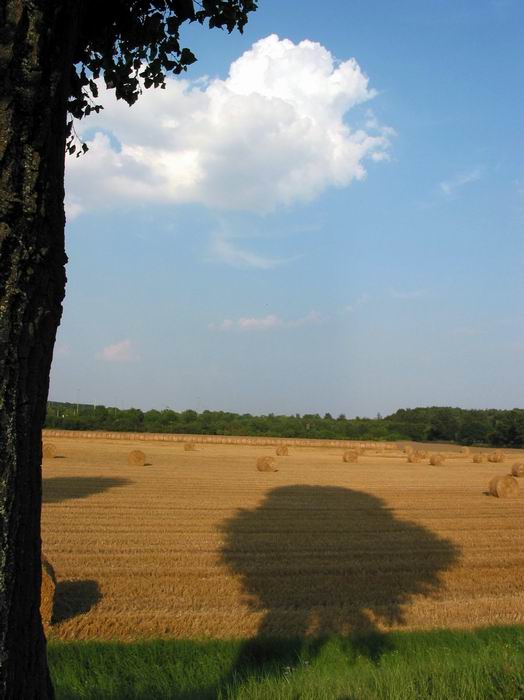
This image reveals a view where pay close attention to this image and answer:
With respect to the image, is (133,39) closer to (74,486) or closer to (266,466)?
(74,486)

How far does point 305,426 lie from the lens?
97.5 meters

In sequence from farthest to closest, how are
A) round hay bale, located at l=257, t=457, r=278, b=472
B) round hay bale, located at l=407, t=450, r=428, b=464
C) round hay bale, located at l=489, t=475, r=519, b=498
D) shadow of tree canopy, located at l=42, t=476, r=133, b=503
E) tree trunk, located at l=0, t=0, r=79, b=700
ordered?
round hay bale, located at l=407, t=450, r=428, b=464
round hay bale, located at l=257, t=457, r=278, b=472
round hay bale, located at l=489, t=475, r=519, b=498
shadow of tree canopy, located at l=42, t=476, r=133, b=503
tree trunk, located at l=0, t=0, r=79, b=700

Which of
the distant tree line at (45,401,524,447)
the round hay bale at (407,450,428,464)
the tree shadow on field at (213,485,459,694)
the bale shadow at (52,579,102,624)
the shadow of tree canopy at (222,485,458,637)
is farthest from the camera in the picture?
the distant tree line at (45,401,524,447)

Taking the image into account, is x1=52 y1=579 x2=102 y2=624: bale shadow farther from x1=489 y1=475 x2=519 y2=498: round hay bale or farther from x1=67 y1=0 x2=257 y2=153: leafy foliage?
x1=489 y1=475 x2=519 y2=498: round hay bale

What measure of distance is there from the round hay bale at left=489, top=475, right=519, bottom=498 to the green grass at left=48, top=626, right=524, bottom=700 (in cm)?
1826

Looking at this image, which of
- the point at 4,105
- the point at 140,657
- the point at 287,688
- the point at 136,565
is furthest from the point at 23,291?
the point at 136,565

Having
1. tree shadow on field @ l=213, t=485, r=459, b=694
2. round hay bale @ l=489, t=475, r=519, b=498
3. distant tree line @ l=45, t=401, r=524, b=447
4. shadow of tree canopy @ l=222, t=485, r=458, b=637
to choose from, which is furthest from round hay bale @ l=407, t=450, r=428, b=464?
distant tree line @ l=45, t=401, r=524, b=447

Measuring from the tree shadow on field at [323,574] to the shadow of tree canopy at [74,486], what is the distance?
6225mm

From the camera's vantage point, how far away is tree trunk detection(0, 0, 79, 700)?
9.89ft

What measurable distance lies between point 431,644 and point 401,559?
5311 mm

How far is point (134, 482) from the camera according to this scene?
26641mm

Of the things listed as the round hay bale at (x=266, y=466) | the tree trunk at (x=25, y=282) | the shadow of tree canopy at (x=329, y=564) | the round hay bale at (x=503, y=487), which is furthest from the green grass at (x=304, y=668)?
the round hay bale at (x=266, y=466)

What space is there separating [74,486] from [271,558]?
13.1 metres

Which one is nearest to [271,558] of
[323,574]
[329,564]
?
[329,564]
